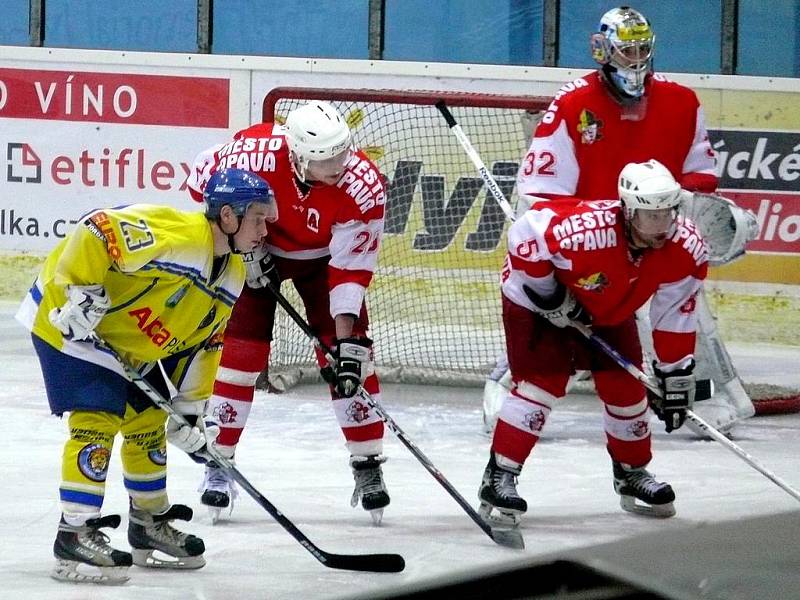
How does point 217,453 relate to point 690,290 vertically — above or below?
below

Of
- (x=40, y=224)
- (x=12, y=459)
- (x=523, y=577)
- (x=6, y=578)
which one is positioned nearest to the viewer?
(x=523, y=577)

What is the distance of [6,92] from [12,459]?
2.91 metres

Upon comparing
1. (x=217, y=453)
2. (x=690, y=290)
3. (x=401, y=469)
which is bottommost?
(x=401, y=469)

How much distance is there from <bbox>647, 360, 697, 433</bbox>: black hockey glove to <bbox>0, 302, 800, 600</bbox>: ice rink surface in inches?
11.0

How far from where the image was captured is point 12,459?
14.4 ft

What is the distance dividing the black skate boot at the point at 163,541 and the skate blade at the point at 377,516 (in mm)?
598

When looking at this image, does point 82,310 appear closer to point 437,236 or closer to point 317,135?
point 317,135

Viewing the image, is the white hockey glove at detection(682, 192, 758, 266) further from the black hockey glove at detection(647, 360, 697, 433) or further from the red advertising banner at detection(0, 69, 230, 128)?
the red advertising banner at detection(0, 69, 230, 128)

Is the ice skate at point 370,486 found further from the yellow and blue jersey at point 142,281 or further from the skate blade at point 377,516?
the yellow and blue jersey at point 142,281

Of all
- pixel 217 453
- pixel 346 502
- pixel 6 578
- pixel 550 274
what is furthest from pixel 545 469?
pixel 6 578

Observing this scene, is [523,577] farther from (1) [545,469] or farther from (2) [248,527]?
(1) [545,469]

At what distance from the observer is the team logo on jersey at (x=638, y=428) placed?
394cm

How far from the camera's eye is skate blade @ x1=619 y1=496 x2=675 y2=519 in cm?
398

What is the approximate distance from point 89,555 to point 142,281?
55 centimetres
